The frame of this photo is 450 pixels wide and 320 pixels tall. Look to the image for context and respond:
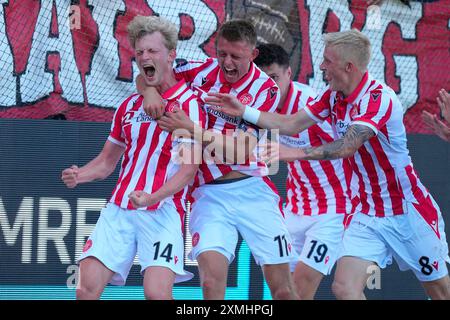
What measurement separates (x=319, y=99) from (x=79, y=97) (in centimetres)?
238

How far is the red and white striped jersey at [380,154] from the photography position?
21.4ft

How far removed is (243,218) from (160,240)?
0.71 meters

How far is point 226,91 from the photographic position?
21.8 ft

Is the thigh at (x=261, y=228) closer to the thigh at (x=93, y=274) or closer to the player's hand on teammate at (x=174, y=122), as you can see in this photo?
the player's hand on teammate at (x=174, y=122)

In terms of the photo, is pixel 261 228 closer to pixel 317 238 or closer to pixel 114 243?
pixel 317 238

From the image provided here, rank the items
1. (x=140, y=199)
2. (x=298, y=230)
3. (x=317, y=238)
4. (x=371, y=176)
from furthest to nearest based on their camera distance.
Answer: (x=298, y=230) → (x=317, y=238) → (x=371, y=176) → (x=140, y=199)

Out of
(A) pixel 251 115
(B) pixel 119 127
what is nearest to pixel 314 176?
(A) pixel 251 115

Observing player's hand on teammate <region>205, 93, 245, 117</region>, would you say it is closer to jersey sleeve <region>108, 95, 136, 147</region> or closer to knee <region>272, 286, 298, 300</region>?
jersey sleeve <region>108, 95, 136, 147</region>

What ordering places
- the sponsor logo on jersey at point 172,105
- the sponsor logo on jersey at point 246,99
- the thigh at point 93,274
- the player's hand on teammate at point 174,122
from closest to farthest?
the thigh at point 93,274 < the player's hand on teammate at point 174,122 < the sponsor logo on jersey at point 172,105 < the sponsor logo on jersey at point 246,99

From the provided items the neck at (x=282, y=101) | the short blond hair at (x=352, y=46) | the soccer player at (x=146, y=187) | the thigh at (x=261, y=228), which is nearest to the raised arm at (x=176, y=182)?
the soccer player at (x=146, y=187)

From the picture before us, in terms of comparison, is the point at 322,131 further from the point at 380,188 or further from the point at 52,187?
the point at 52,187

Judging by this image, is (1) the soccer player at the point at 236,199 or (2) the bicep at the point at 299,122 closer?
(1) the soccer player at the point at 236,199

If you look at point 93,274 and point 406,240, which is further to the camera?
point 406,240

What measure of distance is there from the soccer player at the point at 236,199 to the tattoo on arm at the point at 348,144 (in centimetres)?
49
